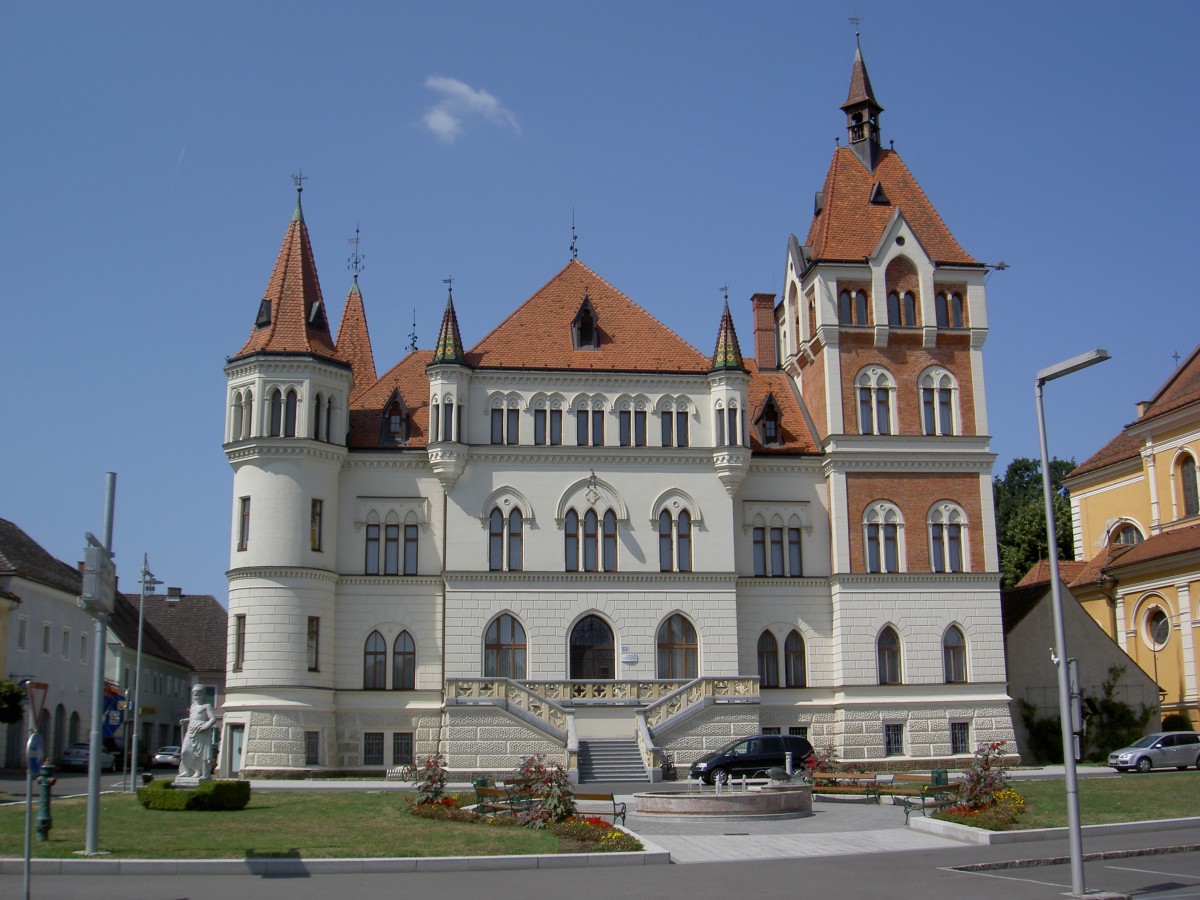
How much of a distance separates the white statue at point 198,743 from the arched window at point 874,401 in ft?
88.3

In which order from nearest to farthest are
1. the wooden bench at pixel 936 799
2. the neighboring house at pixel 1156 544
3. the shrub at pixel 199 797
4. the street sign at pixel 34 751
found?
1. the street sign at pixel 34 751
2. the wooden bench at pixel 936 799
3. the shrub at pixel 199 797
4. the neighboring house at pixel 1156 544

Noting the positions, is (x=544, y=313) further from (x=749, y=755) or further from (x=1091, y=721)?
(x=1091, y=721)

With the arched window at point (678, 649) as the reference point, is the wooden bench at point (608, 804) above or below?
below

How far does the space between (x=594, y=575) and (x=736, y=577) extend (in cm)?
523

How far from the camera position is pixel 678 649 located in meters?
45.6

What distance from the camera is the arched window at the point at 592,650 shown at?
4522cm

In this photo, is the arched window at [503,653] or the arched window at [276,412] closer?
the arched window at [276,412]

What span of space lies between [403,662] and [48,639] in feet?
75.2

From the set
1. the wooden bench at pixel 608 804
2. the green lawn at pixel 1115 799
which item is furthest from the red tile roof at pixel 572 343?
the green lawn at pixel 1115 799

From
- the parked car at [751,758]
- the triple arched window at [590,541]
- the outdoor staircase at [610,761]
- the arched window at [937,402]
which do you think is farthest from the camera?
the arched window at [937,402]

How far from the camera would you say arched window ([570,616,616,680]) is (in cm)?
4522

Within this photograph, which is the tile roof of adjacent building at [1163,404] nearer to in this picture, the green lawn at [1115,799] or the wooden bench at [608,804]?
the green lawn at [1115,799]

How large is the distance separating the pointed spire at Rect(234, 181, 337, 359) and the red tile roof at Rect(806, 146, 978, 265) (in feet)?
63.8

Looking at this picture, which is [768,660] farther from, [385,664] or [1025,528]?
[1025,528]
